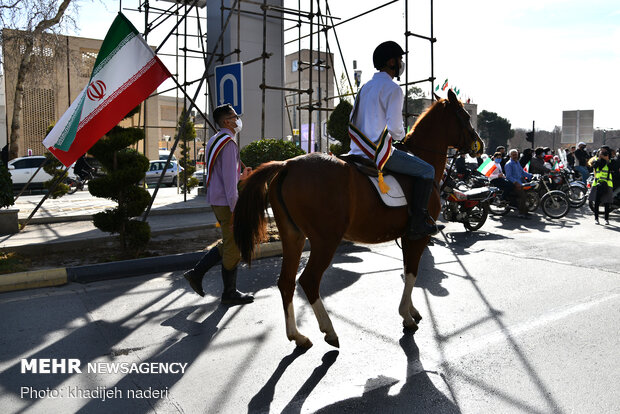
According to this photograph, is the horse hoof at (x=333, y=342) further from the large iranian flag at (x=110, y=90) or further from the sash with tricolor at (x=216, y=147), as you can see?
the large iranian flag at (x=110, y=90)

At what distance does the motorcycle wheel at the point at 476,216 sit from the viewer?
35.3 ft

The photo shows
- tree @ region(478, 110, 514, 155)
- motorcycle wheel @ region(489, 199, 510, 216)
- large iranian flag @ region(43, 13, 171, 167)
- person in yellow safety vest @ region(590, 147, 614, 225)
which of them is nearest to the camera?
large iranian flag @ region(43, 13, 171, 167)

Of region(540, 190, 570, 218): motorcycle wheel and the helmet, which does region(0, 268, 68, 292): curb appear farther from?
region(540, 190, 570, 218): motorcycle wheel

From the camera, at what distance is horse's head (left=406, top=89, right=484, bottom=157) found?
195 inches

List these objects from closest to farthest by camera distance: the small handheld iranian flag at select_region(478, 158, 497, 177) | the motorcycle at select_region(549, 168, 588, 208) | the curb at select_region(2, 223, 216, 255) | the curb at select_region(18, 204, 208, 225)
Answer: the curb at select_region(2, 223, 216, 255) < the curb at select_region(18, 204, 208, 225) < the small handheld iranian flag at select_region(478, 158, 497, 177) < the motorcycle at select_region(549, 168, 588, 208)

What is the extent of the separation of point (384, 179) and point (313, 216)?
78cm

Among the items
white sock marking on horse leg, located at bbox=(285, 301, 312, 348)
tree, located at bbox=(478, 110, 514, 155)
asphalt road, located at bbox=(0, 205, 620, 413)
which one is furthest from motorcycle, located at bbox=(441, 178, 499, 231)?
tree, located at bbox=(478, 110, 514, 155)

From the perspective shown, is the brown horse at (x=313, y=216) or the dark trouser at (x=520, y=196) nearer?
the brown horse at (x=313, y=216)

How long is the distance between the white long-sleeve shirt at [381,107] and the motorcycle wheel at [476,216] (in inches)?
272

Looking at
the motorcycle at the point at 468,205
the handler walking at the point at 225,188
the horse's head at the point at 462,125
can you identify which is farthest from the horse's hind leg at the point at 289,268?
the motorcycle at the point at 468,205

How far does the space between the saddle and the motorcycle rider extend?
954 centimetres

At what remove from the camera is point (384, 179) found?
4.33 metres

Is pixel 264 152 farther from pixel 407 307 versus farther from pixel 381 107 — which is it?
pixel 407 307

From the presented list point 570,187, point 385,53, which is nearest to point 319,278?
point 385,53
